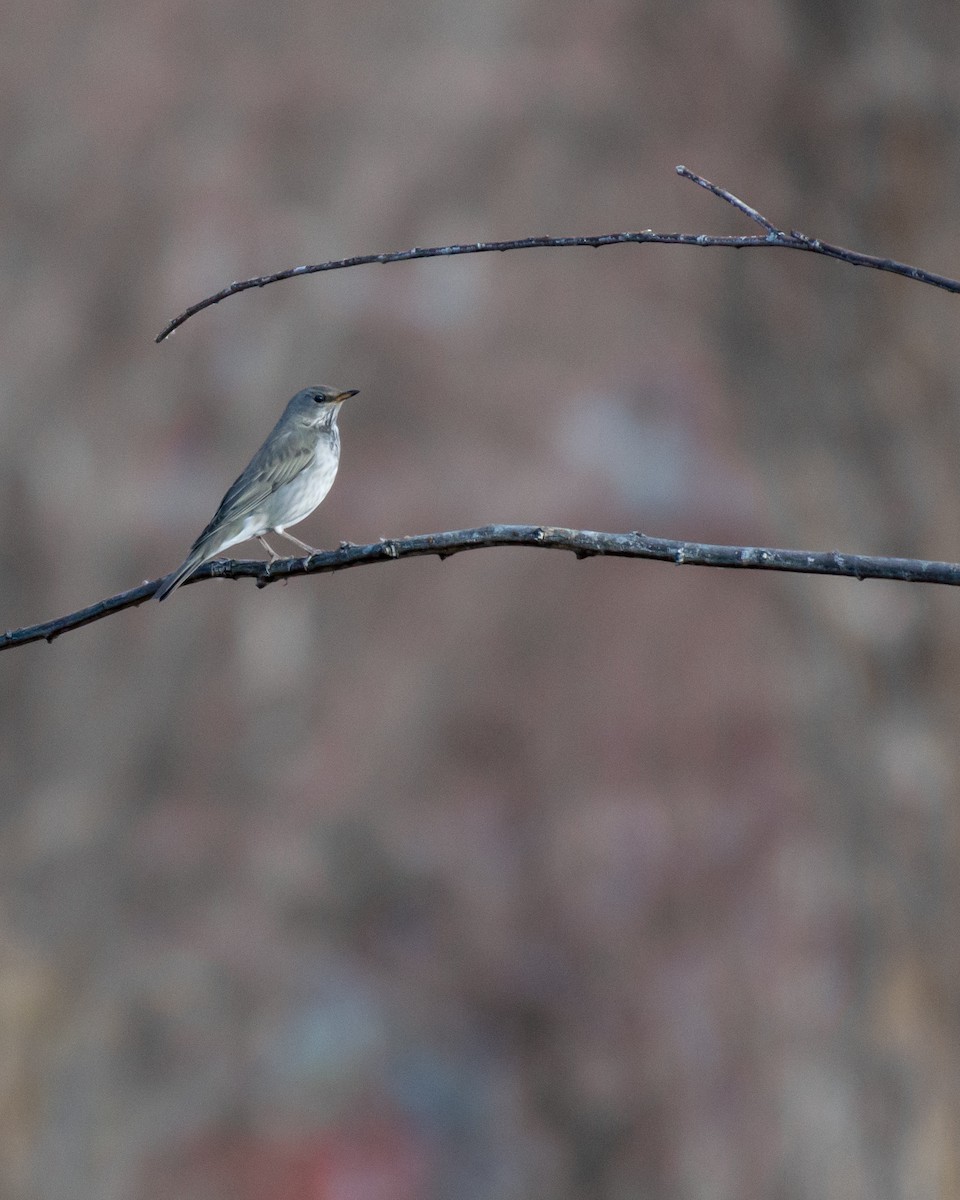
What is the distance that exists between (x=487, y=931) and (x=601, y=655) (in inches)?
95.6

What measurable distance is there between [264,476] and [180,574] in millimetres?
1827

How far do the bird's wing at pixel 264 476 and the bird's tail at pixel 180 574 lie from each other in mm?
196

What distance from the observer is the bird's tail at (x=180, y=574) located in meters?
4.67

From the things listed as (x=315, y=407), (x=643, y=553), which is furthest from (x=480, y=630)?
(x=643, y=553)

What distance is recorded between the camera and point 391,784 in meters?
11.9

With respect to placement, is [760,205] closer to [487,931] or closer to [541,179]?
[541,179]

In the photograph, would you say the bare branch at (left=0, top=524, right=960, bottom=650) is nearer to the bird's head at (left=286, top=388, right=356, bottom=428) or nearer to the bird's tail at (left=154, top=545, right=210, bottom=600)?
the bird's tail at (left=154, top=545, right=210, bottom=600)

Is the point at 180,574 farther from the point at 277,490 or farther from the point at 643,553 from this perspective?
the point at 643,553

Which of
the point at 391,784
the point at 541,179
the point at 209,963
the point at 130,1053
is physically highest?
the point at 541,179

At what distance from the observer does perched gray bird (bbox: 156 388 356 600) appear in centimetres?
681

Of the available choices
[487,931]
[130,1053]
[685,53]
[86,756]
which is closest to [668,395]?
[685,53]

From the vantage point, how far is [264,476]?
7.02m

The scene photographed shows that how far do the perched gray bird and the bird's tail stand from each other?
0.01 m

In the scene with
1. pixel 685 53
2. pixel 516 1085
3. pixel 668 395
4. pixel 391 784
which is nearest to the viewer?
pixel 516 1085
